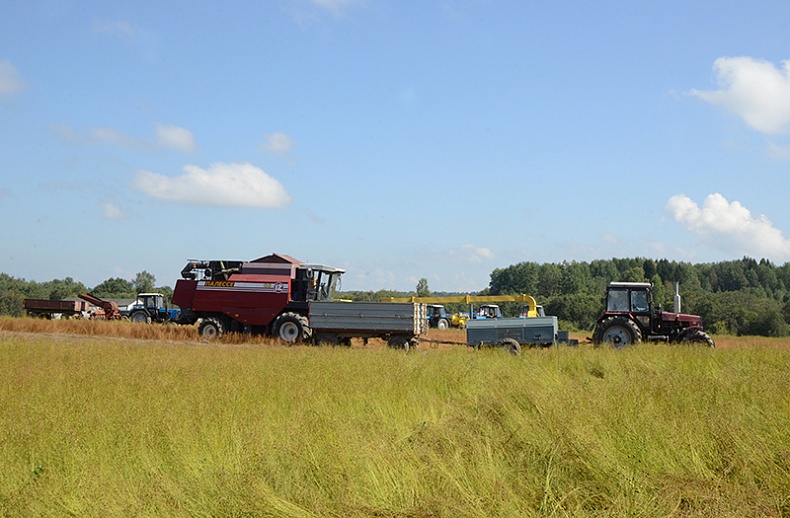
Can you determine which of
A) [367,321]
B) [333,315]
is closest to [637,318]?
[367,321]

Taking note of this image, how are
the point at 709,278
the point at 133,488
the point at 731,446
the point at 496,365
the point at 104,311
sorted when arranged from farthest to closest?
the point at 709,278 < the point at 104,311 < the point at 496,365 < the point at 731,446 < the point at 133,488

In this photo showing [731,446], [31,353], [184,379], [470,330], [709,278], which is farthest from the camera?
[709,278]

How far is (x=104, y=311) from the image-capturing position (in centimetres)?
3797

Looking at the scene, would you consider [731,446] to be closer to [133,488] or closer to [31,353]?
[133,488]

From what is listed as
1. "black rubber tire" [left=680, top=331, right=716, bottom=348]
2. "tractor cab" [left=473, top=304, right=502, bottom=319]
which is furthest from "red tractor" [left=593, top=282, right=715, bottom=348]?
"tractor cab" [left=473, top=304, right=502, bottom=319]

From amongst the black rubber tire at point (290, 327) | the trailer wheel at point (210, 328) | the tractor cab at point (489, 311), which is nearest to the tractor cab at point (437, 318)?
the tractor cab at point (489, 311)

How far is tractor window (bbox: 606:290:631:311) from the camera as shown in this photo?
1964 centimetres

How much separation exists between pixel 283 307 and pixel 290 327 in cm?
72

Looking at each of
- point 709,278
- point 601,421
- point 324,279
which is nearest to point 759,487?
point 601,421

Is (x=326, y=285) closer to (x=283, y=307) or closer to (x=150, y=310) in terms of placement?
(x=283, y=307)

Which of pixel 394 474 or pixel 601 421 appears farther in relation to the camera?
pixel 601 421

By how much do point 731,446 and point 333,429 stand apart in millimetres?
3395

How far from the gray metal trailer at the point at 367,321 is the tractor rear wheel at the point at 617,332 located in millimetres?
5214

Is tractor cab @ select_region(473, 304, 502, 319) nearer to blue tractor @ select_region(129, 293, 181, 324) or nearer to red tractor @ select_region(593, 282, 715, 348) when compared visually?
red tractor @ select_region(593, 282, 715, 348)
